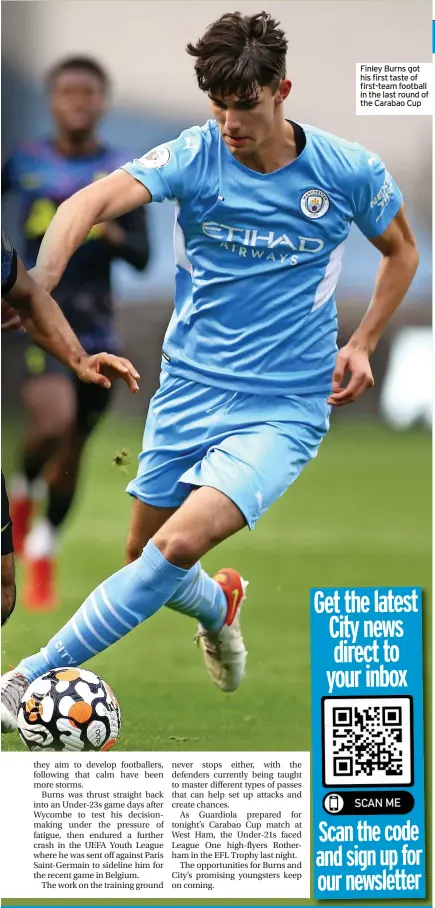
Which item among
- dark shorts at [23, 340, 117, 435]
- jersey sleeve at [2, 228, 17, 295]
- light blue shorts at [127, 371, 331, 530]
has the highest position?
jersey sleeve at [2, 228, 17, 295]

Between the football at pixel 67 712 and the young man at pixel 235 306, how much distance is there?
0.10 m

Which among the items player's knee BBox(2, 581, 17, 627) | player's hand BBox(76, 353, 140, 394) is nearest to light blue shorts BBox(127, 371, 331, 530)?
player's hand BBox(76, 353, 140, 394)

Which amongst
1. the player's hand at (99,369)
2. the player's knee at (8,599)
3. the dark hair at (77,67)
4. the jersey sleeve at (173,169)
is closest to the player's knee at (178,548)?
the player's hand at (99,369)

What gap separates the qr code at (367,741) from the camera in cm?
533

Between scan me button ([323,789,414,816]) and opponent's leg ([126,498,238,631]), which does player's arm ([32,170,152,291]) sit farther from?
scan me button ([323,789,414,816])

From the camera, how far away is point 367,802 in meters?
5.30

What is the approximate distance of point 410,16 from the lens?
5438 millimetres

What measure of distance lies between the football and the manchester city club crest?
188cm

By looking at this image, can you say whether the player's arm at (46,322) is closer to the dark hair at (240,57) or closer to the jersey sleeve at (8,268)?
the jersey sleeve at (8,268)

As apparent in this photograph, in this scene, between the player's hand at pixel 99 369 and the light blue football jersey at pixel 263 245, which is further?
the light blue football jersey at pixel 263 245

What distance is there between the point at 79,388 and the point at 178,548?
1202 mm

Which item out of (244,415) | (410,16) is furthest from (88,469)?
(410,16)

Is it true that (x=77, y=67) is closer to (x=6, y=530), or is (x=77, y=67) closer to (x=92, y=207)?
(x=92, y=207)

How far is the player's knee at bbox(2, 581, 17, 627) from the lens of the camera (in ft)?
18.1
